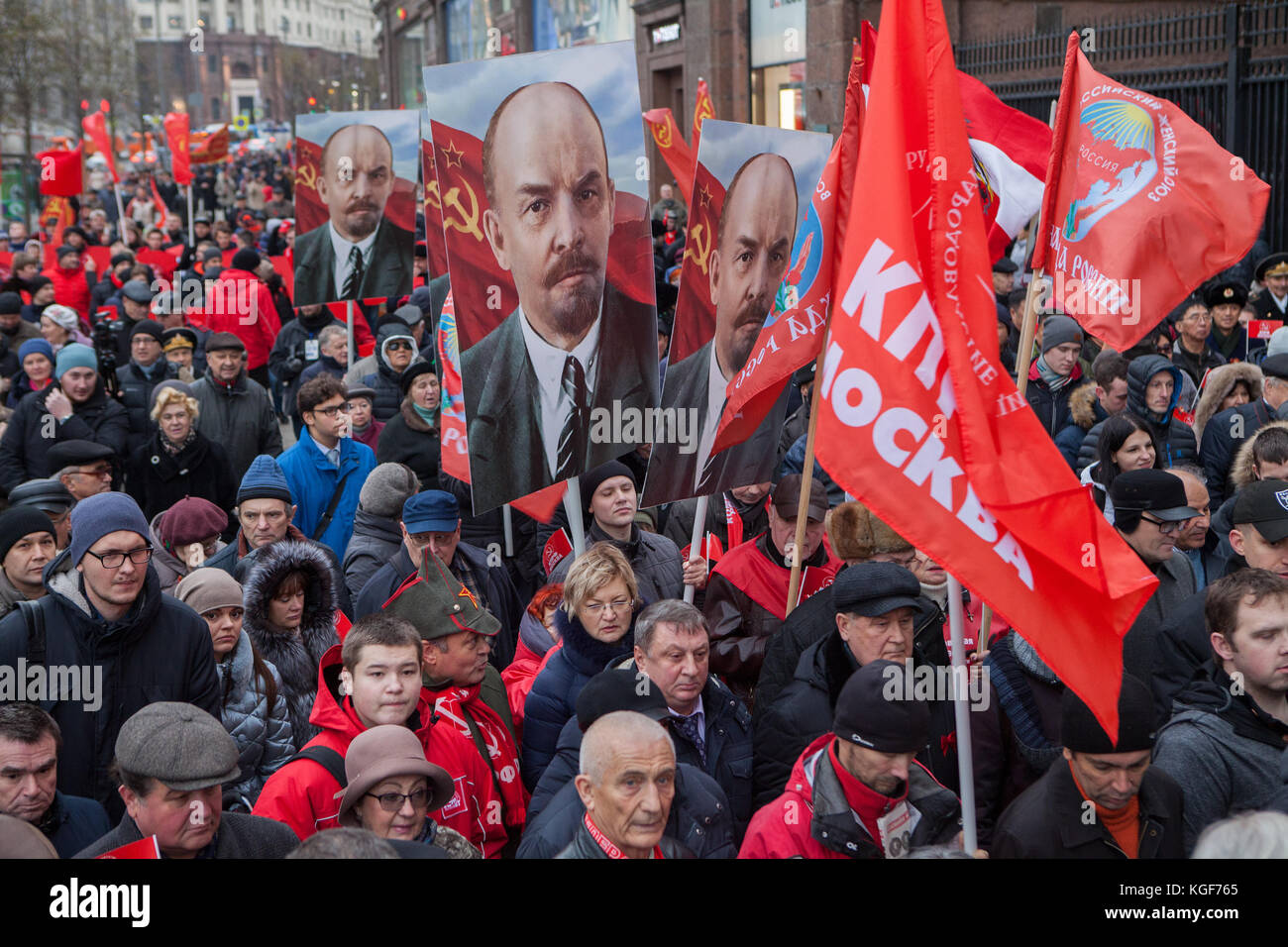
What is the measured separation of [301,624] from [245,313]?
7.78m

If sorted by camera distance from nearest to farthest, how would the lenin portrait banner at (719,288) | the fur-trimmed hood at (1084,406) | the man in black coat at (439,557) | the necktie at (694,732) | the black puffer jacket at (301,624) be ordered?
the necktie at (694,732) → the black puffer jacket at (301,624) → the lenin portrait banner at (719,288) → the man in black coat at (439,557) → the fur-trimmed hood at (1084,406)

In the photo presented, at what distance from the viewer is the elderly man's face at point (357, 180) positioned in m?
9.42

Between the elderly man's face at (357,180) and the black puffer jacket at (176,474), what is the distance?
223 cm

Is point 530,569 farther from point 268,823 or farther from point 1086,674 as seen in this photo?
point 1086,674

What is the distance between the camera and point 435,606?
464 centimetres

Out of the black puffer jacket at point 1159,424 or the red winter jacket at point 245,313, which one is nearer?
the black puffer jacket at point 1159,424

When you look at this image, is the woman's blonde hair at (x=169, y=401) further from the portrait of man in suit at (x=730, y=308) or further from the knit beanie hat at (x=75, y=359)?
the portrait of man in suit at (x=730, y=308)

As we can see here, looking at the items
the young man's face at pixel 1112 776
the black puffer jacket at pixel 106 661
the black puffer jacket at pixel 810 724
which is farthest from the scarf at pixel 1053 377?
the black puffer jacket at pixel 106 661

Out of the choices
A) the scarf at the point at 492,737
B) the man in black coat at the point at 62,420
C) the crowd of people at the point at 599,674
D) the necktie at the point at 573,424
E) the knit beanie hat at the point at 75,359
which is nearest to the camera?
the crowd of people at the point at 599,674

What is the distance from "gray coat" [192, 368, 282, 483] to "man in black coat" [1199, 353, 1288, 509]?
5564 millimetres

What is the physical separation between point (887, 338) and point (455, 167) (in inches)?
60.7
